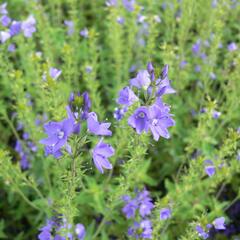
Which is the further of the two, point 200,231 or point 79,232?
point 79,232

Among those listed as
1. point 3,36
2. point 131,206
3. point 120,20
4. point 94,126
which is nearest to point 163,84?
point 94,126

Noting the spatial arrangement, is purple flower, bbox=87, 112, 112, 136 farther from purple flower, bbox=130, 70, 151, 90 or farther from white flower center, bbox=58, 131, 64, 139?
purple flower, bbox=130, 70, 151, 90

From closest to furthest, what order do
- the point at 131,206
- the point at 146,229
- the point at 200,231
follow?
1. the point at 200,231
2. the point at 146,229
3. the point at 131,206

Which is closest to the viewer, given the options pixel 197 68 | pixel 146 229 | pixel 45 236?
pixel 45 236

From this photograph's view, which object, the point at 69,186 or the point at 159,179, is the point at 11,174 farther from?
the point at 159,179

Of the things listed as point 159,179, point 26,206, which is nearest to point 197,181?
point 159,179

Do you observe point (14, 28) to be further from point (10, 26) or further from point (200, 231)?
point (200, 231)

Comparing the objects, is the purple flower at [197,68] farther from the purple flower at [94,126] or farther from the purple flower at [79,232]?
the purple flower at [94,126]
